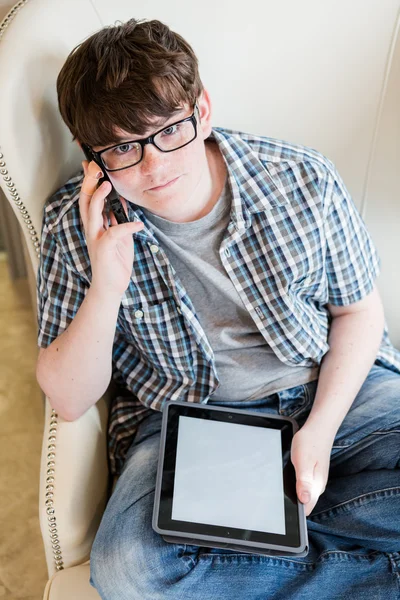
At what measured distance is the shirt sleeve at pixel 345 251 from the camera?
1077 millimetres

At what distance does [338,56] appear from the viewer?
A: 115 centimetres

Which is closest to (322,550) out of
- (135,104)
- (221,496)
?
(221,496)

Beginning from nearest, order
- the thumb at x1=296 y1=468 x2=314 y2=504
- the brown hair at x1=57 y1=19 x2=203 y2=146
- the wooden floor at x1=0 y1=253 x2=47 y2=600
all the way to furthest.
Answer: the brown hair at x1=57 y1=19 x2=203 y2=146 → the thumb at x1=296 y1=468 x2=314 y2=504 → the wooden floor at x1=0 y1=253 x2=47 y2=600

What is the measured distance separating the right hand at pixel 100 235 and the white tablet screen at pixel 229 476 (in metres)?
0.27

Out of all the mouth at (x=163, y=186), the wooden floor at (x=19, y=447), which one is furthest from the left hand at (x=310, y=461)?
the wooden floor at (x=19, y=447)

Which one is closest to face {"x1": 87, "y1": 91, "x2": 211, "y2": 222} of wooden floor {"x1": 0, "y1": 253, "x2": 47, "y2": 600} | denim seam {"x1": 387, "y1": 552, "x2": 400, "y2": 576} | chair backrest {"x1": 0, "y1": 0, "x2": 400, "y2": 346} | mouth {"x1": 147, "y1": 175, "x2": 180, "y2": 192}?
mouth {"x1": 147, "y1": 175, "x2": 180, "y2": 192}

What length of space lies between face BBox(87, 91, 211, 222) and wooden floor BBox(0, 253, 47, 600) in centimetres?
88

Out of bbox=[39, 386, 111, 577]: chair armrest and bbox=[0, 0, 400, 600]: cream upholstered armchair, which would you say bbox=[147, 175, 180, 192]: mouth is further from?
bbox=[39, 386, 111, 577]: chair armrest

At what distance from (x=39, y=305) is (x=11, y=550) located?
27.0 inches

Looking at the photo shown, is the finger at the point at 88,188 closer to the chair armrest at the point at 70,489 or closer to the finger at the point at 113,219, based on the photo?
the finger at the point at 113,219

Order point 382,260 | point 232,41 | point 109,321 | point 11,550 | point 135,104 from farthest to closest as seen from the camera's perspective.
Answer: point 11,550, point 382,260, point 232,41, point 109,321, point 135,104

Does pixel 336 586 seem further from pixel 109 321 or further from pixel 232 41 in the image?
pixel 232 41

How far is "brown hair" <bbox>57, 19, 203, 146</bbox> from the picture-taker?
34.9 inches

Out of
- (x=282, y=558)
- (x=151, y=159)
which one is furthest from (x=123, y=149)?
(x=282, y=558)
